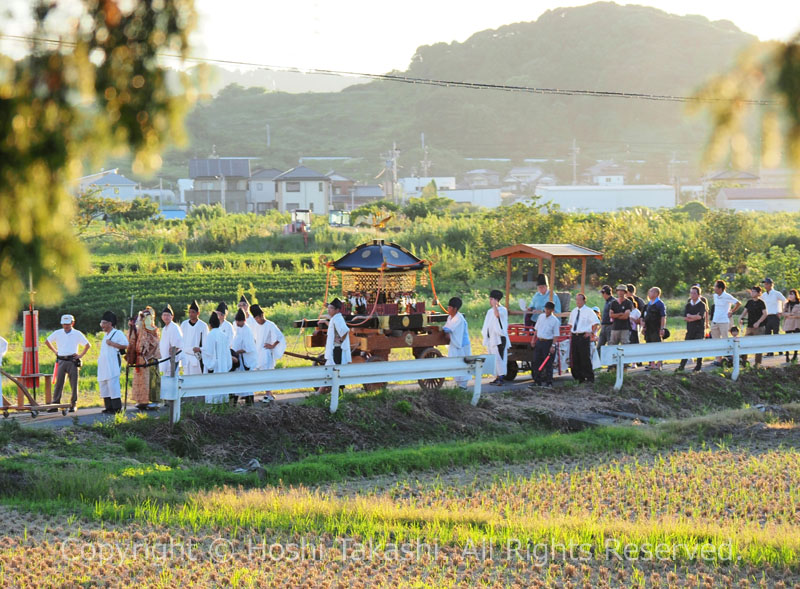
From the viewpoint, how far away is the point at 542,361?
1698 centimetres

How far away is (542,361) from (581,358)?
0.74m

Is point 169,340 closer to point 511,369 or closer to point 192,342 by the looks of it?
point 192,342

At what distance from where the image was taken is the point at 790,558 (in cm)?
818

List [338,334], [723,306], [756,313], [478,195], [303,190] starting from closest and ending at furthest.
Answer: [338,334] < [723,306] < [756,313] < [303,190] < [478,195]

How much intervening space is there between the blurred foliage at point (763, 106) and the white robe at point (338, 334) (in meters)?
10.8

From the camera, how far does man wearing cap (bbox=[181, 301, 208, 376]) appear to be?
15.1 m

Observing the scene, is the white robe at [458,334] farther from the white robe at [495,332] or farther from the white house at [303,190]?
the white house at [303,190]

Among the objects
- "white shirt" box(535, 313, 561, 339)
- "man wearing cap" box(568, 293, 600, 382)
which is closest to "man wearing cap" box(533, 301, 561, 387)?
"white shirt" box(535, 313, 561, 339)

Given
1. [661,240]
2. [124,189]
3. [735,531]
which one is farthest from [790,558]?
[124,189]

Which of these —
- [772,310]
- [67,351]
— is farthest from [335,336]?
[772,310]

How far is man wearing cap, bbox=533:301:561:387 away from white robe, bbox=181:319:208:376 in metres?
5.73

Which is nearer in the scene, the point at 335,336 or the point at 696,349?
the point at 335,336

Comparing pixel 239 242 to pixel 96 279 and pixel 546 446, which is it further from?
pixel 546 446

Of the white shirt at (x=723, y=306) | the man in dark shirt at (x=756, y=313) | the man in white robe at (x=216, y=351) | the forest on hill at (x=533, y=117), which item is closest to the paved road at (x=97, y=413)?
the man in white robe at (x=216, y=351)
